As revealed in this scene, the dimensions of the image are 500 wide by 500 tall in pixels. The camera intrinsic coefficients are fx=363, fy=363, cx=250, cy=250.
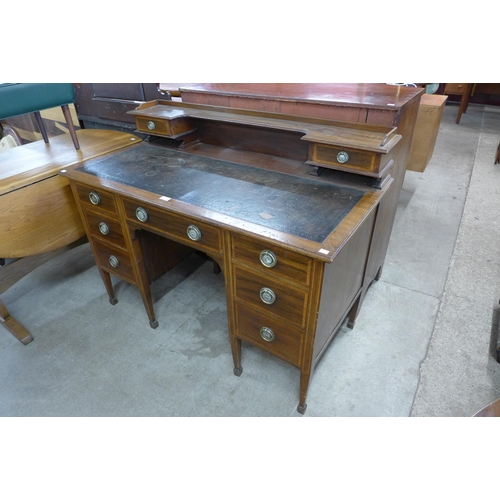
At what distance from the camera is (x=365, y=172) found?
1227 mm

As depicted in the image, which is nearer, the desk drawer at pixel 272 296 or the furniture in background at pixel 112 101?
the desk drawer at pixel 272 296

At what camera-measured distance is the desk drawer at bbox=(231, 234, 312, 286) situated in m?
1.07

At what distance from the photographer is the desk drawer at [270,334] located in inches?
50.1

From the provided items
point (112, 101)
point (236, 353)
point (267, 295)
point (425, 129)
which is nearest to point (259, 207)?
point (267, 295)

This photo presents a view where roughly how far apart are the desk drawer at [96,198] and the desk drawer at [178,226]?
9 centimetres

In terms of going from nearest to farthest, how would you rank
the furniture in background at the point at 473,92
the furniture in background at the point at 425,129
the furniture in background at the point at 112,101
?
the furniture in background at the point at 112,101
the furniture in background at the point at 425,129
the furniture in background at the point at 473,92

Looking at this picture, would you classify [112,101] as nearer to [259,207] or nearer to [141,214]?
[141,214]

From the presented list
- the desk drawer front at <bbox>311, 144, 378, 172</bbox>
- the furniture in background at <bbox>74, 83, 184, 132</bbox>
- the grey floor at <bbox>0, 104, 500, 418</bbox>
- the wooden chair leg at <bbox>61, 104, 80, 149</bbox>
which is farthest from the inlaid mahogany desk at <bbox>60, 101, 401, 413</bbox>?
the furniture in background at <bbox>74, 83, 184, 132</bbox>

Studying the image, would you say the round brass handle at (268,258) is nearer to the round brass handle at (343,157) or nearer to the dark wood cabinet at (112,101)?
the round brass handle at (343,157)

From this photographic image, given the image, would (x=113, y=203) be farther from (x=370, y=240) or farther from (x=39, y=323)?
(x=370, y=240)

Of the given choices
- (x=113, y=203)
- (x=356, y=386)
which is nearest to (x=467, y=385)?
(x=356, y=386)

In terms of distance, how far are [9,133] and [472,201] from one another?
3.53m

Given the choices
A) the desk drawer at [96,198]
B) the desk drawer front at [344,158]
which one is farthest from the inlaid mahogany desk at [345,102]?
the desk drawer at [96,198]

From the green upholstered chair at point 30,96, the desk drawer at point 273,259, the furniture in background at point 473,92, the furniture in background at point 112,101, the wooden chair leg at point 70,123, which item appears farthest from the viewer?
the furniture in background at point 473,92
